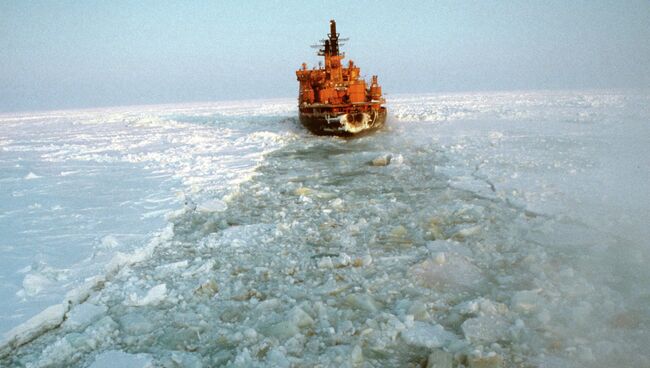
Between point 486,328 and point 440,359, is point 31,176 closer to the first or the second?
point 440,359

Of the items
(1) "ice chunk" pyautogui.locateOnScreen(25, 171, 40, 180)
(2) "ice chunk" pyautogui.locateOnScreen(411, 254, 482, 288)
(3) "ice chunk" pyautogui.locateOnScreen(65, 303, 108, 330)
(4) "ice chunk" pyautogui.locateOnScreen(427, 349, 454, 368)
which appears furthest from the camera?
(1) "ice chunk" pyautogui.locateOnScreen(25, 171, 40, 180)

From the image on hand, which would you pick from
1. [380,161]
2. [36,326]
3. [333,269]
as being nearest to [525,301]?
[333,269]

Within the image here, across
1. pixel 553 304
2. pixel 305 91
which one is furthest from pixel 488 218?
pixel 305 91

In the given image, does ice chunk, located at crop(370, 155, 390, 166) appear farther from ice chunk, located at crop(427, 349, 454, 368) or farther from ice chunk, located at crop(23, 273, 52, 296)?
ice chunk, located at crop(23, 273, 52, 296)

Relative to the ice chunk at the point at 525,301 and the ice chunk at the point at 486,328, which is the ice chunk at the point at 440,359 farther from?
the ice chunk at the point at 525,301

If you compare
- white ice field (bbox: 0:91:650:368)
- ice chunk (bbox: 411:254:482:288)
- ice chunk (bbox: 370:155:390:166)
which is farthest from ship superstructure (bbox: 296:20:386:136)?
ice chunk (bbox: 411:254:482:288)

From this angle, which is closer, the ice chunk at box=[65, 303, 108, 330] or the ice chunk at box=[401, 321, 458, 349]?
the ice chunk at box=[401, 321, 458, 349]
